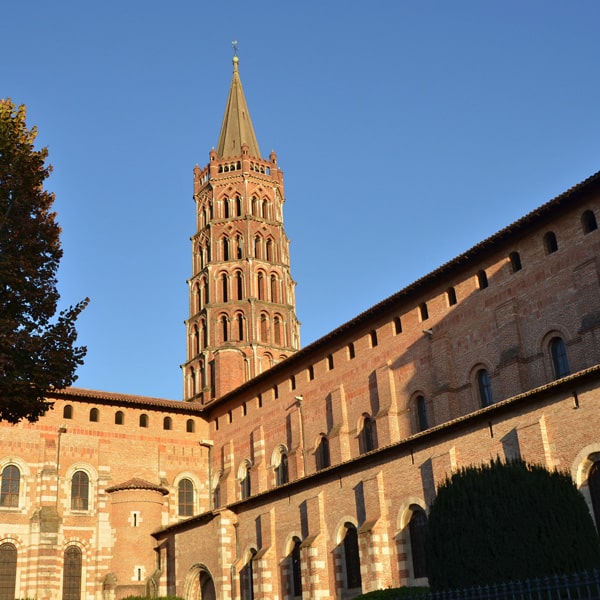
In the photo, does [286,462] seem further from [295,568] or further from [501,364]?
[501,364]

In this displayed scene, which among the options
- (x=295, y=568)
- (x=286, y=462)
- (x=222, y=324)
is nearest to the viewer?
(x=295, y=568)

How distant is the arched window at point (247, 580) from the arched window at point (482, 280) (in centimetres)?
1426

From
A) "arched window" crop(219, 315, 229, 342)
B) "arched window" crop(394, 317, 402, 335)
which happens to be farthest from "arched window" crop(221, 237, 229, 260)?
"arched window" crop(394, 317, 402, 335)

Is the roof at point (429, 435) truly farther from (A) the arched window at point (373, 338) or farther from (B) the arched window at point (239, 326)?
(B) the arched window at point (239, 326)

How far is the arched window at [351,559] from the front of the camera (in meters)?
28.2

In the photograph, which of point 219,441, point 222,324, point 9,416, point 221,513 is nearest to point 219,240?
point 222,324

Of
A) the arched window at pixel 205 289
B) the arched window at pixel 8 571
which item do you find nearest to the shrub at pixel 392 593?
the arched window at pixel 8 571

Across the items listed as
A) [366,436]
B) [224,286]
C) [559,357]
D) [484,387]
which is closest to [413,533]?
[484,387]

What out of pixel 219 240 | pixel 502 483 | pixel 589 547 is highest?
pixel 219 240

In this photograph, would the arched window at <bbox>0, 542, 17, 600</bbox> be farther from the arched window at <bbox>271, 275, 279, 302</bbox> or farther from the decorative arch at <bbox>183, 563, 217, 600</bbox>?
the arched window at <bbox>271, 275, 279, 302</bbox>

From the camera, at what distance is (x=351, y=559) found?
93.7ft

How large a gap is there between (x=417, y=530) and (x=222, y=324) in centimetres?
3168

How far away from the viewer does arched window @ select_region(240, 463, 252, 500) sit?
42.5 meters

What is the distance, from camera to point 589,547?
17188 millimetres
